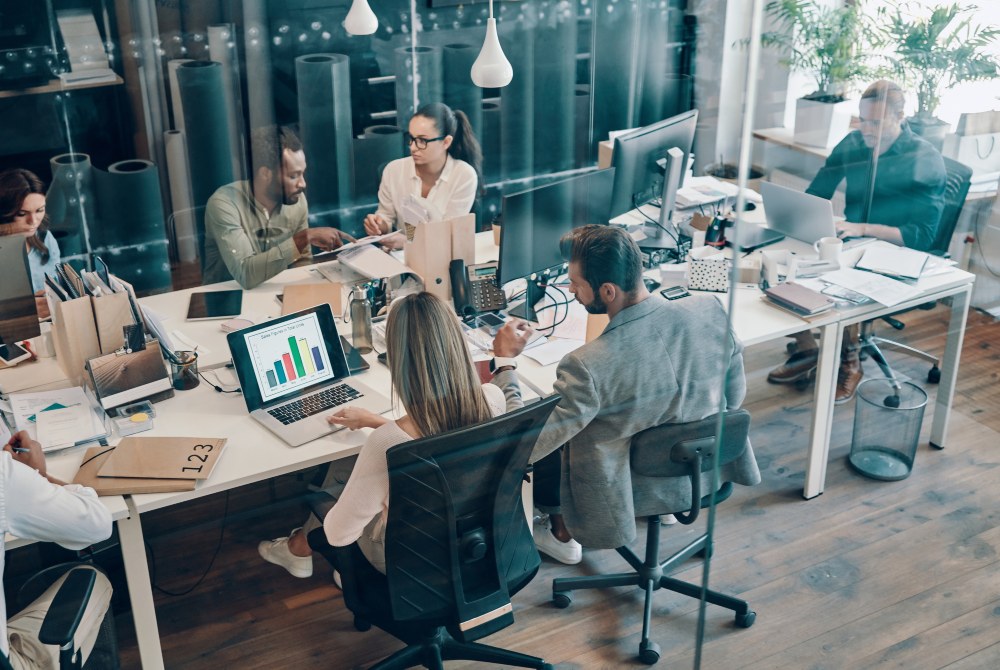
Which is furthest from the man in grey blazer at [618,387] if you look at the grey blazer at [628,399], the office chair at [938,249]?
the office chair at [938,249]

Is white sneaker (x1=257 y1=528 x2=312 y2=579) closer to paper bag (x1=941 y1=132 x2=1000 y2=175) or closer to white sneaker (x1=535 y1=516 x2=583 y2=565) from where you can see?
white sneaker (x1=535 y1=516 x2=583 y2=565)

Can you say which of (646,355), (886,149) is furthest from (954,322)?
(646,355)

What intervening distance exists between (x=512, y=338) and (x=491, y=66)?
5.32ft

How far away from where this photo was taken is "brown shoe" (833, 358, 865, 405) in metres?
2.02

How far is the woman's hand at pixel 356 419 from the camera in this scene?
2211 mm

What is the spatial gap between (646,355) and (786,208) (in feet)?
1.46

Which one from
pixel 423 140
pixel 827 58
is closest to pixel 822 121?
pixel 827 58

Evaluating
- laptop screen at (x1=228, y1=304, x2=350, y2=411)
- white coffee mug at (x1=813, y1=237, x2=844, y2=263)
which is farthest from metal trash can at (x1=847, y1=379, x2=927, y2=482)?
laptop screen at (x1=228, y1=304, x2=350, y2=411)

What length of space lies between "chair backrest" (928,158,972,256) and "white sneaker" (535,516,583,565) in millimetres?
1130

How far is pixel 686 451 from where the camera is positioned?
211 cm

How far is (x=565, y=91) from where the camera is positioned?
135 inches

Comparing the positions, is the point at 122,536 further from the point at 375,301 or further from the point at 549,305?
the point at 549,305

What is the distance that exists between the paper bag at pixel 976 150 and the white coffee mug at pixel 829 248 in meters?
0.48

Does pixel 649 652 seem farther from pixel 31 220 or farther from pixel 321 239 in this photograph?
pixel 31 220
